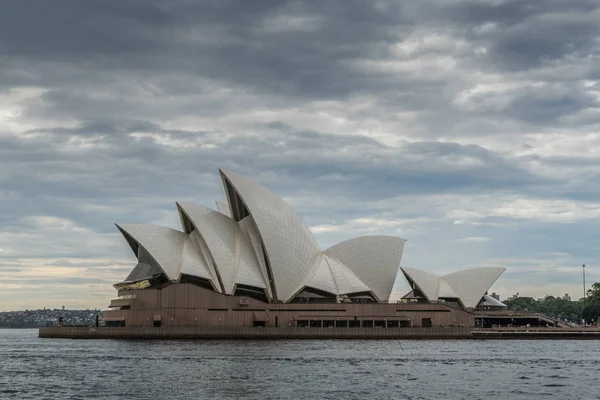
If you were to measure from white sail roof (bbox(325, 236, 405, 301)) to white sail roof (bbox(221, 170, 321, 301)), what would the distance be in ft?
19.4

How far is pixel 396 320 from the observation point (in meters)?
110

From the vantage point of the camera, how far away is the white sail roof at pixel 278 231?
10131 centimetres

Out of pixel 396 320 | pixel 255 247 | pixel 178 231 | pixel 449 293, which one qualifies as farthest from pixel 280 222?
pixel 449 293

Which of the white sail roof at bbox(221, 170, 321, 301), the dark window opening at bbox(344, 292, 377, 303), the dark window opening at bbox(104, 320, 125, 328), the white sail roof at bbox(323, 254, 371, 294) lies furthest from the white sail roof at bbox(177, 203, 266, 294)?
the dark window opening at bbox(104, 320, 125, 328)

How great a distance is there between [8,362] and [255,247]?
121 ft

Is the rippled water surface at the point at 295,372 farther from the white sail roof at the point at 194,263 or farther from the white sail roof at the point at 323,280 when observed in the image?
the white sail roof at the point at 323,280

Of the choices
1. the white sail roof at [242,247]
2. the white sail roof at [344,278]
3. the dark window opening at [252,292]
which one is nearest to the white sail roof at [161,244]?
the white sail roof at [242,247]

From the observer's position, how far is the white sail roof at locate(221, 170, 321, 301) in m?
101

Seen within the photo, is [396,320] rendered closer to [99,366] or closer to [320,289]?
[320,289]

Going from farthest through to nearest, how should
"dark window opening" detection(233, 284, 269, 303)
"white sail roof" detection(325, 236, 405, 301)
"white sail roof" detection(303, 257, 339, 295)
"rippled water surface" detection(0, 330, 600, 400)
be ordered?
"white sail roof" detection(325, 236, 405, 301), "white sail roof" detection(303, 257, 339, 295), "dark window opening" detection(233, 284, 269, 303), "rippled water surface" detection(0, 330, 600, 400)

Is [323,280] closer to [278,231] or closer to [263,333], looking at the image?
[278,231]

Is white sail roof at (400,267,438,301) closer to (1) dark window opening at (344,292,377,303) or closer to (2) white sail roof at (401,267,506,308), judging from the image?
(2) white sail roof at (401,267,506,308)

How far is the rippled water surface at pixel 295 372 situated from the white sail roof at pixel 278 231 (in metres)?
18.7

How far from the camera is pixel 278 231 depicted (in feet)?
336
